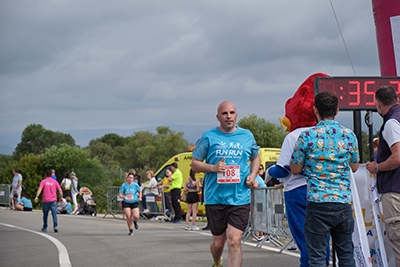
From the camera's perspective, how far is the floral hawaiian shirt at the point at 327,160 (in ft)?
14.0

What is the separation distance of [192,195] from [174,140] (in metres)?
68.9

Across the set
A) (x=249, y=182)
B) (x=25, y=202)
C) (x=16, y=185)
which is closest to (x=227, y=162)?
(x=249, y=182)

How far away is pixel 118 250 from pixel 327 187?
6034 mm

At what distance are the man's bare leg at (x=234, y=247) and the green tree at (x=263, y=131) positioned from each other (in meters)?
57.5

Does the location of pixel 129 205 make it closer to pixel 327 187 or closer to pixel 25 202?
pixel 327 187

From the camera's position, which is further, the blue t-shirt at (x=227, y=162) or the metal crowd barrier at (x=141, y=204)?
the metal crowd barrier at (x=141, y=204)

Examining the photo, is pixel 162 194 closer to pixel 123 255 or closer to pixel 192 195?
pixel 192 195

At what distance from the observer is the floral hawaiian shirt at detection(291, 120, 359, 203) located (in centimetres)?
426

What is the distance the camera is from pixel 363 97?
21.3ft

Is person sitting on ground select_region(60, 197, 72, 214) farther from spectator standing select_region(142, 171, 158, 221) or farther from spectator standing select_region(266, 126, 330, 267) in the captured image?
spectator standing select_region(266, 126, 330, 267)

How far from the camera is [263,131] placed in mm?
65062

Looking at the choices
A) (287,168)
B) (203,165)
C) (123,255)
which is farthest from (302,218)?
(123,255)

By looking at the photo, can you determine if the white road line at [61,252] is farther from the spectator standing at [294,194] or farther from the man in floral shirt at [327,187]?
the man in floral shirt at [327,187]

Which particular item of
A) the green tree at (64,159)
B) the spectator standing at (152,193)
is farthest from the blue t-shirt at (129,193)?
the green tree at (64,159)
